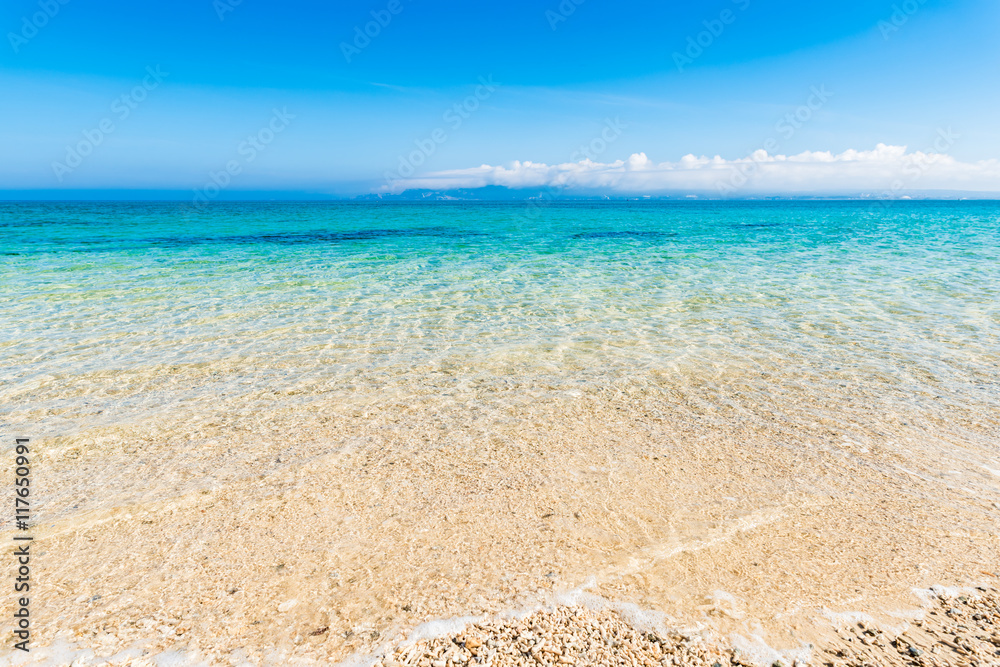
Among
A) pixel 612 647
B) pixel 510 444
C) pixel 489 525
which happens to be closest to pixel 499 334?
pixel 510 444

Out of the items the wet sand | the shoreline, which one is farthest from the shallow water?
the shoreline

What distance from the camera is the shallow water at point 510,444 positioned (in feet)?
10.7

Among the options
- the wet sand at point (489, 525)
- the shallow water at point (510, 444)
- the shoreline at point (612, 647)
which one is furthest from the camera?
the shallow water at point (510, 444)

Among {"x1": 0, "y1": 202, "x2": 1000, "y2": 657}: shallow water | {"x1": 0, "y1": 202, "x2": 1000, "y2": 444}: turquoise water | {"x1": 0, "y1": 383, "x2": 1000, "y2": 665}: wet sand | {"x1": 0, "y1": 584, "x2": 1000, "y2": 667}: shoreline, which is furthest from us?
{"x1": 0, "y1": 202, "x2": 1000, "y2": 444}: turquoise water

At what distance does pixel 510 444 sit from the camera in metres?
5.04

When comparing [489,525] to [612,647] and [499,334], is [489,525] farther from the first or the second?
[499,334]

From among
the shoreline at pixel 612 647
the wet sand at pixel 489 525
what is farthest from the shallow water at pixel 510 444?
the shoreline at pixel 612 647

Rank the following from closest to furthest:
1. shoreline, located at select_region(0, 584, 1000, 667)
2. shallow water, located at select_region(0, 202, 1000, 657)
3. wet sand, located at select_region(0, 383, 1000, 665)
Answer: shoreline, located at select_region(0, 584, 1000, 667) < wet sand, located at select_region(0, 383, 1000, 665) < shallow water, located at select_region(0, 202, 1000, 657)

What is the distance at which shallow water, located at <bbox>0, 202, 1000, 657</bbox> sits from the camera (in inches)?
128

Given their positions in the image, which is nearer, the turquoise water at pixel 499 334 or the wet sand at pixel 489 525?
the wet sand at pixel 489 525

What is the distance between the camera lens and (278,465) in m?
4.65

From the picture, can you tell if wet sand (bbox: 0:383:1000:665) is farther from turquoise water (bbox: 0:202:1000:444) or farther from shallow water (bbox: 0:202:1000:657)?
turquoise water (bbox: 0:202:1000:444)

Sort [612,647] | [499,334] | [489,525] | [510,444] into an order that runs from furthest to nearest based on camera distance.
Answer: [499,334], [510,444], [489,525], [612,647]

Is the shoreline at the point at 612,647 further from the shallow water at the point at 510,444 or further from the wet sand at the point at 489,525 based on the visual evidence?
the shallow water at the point at 510,444
